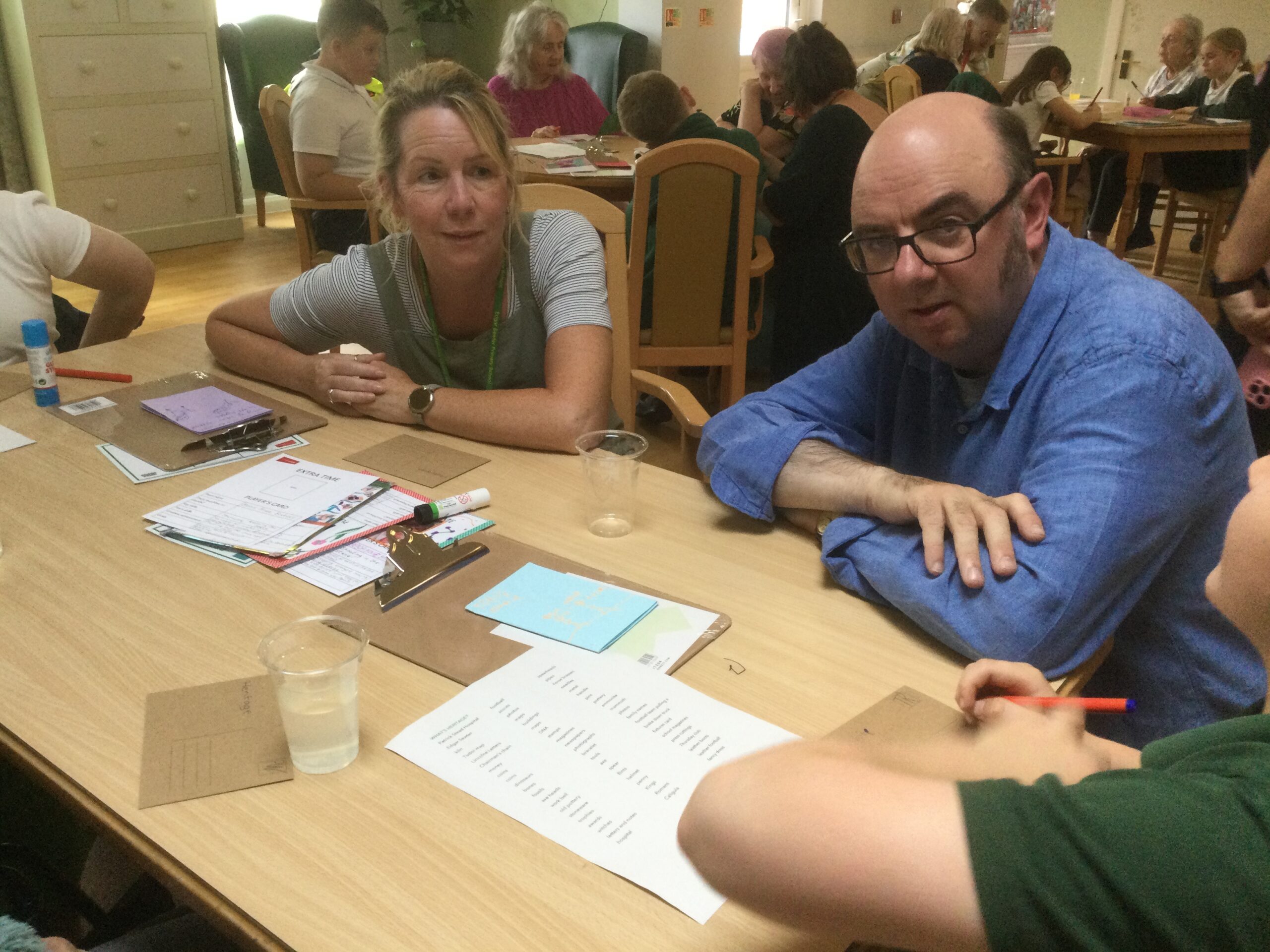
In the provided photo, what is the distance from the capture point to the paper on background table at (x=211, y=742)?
2.76 feet

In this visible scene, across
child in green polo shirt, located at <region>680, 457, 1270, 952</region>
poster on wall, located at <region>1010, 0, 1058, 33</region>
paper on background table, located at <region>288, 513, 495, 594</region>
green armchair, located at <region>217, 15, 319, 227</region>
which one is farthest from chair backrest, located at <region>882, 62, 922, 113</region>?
child in green polo shirt, located at <region>680, 457, 1270, 952</region>

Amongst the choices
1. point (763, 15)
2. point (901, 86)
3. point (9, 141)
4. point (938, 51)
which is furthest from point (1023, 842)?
point (763, 15)

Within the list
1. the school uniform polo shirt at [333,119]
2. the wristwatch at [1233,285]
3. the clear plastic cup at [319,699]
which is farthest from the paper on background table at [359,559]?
the school uniform polo shirt at [333,119]

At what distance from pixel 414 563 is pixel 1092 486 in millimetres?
758

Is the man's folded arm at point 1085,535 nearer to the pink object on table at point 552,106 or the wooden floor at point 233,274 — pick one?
the wooden floor at point 233,274

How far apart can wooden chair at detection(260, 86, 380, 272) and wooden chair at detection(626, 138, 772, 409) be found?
119cm

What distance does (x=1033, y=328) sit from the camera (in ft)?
3.88

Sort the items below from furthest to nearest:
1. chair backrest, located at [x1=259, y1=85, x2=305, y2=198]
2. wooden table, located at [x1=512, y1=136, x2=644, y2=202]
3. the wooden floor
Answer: the wooden floor, chair backrest, located at [x1=259, y1=85, x2=305, y2=198], wooden table, located at [x1=512, y1=136, x2=644, y2=202]

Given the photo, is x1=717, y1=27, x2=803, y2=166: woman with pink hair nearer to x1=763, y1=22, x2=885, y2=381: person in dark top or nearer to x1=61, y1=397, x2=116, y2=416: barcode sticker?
x1=763, y1=22, x2=885, y2=381: person in dark top

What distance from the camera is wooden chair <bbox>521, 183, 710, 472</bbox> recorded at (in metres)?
1.91

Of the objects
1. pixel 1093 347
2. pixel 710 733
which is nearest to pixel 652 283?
pixel 1093 347

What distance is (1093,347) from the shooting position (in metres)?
1.09

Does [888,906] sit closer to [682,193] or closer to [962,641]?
[962,641]

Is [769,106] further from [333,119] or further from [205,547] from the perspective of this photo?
[205,547]
